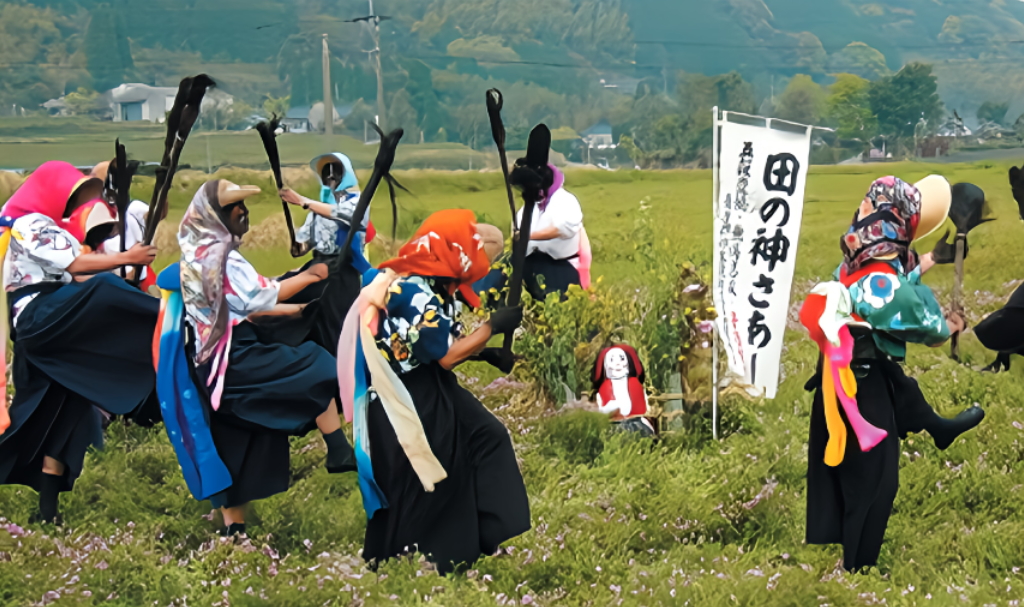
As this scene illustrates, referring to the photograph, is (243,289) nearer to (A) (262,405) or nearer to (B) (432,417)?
(A) (262,405)

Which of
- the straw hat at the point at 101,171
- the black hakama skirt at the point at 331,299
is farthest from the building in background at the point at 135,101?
the straw hat at the point at 101,171

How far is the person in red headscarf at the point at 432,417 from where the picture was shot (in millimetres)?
4141

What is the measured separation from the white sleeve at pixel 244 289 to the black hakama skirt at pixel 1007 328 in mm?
4419

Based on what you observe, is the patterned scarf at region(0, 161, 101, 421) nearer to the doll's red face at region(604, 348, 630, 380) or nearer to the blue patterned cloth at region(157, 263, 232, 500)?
the blue patterned cloth at region(157, 263, 232, 500)

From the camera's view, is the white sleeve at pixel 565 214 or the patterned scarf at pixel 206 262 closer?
the patterned scarf at pixel 206 262

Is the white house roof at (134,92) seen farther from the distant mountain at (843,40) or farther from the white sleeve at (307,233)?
the distant mountain at (843,40)

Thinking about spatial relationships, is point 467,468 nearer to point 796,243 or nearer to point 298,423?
point 298,423

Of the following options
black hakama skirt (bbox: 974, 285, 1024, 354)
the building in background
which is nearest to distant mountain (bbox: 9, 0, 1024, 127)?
the building in background

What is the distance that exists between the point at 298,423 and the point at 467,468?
2.98 feet

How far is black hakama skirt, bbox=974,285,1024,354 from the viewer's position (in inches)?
243

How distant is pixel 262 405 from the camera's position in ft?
15.4

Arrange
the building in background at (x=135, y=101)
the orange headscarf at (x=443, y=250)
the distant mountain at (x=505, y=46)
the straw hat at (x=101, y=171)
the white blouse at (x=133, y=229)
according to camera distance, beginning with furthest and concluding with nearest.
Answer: the distant mountain at (x=505, y=46), the building in background at (x=135, y=101), the white blouse at (x=133, y=229), the straw hat at (x=101, y=171), the orange headscarf at (x=443, y=250)

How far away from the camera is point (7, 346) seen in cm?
516

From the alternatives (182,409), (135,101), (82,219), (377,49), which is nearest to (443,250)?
(182,409)
